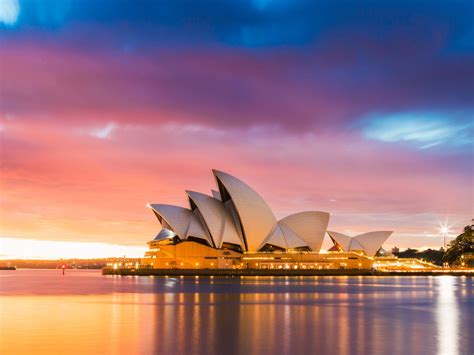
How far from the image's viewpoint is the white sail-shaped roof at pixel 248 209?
95250 mm

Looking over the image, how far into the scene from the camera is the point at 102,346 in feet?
75.1

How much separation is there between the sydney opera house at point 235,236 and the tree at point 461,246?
4455 cm

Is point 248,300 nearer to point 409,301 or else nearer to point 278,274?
point 409,301

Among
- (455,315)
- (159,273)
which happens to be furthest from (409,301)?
(159,273)

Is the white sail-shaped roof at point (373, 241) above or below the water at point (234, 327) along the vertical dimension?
above

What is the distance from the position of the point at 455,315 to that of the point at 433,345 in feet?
45.4

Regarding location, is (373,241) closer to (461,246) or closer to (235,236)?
(461,246)

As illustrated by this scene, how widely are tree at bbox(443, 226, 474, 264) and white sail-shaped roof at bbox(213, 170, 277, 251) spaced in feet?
226

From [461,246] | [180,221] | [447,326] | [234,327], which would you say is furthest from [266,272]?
[234,327]

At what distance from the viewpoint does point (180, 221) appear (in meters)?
102

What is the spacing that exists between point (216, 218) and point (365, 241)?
43.6 meters

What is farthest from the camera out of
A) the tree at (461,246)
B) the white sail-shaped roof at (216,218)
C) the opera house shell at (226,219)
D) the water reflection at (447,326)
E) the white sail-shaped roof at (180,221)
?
the tree at (461,246)

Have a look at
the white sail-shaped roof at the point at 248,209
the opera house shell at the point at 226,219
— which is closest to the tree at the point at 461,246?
the opera house shell at the point at 226,219

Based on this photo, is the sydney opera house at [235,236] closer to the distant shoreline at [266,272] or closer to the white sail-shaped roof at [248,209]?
the white sail-shaped roof at [248,209]
